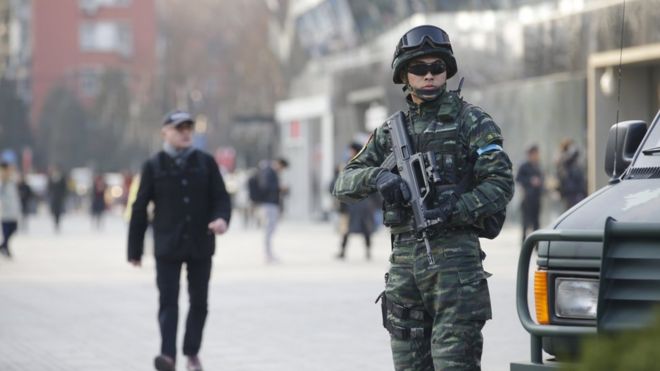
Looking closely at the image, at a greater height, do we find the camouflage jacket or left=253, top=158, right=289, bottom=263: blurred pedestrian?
the camouflage jacket

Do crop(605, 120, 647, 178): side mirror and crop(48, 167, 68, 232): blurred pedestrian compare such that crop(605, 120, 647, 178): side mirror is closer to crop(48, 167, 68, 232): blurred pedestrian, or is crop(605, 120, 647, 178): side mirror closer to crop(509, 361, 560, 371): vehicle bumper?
crop(509, 361, 560, 371): vehicle bumper

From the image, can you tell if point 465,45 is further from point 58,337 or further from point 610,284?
point 610,284

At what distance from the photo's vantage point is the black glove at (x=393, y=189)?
19.9 ft

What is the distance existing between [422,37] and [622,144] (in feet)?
3.93

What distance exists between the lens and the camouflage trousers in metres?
5.99

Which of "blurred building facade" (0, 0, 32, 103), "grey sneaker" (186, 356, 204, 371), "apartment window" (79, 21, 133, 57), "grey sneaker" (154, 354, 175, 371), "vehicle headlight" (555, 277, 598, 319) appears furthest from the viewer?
"blurred building facade" (0, 0, 32, 103)

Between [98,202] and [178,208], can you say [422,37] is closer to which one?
[178,208]

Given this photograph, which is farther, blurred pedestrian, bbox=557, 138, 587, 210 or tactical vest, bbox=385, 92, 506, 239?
blurred pedestrian, bbox=557, 138, 587, 210

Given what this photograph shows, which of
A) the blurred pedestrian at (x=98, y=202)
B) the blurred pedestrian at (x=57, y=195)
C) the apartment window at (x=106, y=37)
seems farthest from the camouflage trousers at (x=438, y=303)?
the apartment window at (x=106, y=37)

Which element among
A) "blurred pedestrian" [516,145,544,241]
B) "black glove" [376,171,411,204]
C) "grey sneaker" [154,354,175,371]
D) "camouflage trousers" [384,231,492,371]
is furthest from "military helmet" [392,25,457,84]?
"blurred pedestrian" [516,145,544,241]

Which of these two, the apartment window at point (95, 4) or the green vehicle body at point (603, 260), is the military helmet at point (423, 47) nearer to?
the green vehicle body at point (603, 260)

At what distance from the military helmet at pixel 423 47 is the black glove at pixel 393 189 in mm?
490

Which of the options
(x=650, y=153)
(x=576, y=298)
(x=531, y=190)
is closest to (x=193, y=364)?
(x=650, y=153)

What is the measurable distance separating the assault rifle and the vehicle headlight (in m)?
0.53
